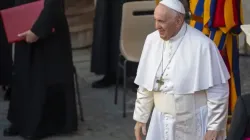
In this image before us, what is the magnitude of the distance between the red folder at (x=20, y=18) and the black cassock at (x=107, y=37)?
1704 mm

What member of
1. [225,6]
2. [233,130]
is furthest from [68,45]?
[233,130]

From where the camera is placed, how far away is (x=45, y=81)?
5.57 metres

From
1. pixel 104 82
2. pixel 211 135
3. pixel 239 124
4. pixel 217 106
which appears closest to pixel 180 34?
pixel 217 106

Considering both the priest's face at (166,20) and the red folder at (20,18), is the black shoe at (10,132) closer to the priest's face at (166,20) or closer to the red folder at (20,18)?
the red folder at (20,18)

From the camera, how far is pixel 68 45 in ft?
18.3

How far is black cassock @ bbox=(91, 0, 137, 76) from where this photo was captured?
23.0ft

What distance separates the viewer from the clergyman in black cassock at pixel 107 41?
7.00m

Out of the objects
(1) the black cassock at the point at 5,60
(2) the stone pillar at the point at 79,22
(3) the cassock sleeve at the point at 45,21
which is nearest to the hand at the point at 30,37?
(3) the cassock sleeve at the point at 45,21

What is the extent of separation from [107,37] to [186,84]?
11.4ft

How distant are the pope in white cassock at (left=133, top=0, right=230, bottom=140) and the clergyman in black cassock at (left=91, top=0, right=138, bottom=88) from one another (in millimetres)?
3115

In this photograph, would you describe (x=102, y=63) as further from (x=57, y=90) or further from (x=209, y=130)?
(x=209, y=130)

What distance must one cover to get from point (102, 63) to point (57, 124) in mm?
1454

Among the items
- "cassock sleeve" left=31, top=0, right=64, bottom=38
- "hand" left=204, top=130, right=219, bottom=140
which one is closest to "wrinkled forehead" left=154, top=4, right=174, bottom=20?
"hand" left=204, top=130, right=219, bottom=140

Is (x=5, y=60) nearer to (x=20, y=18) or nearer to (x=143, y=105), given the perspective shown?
(x=20, y=18)
